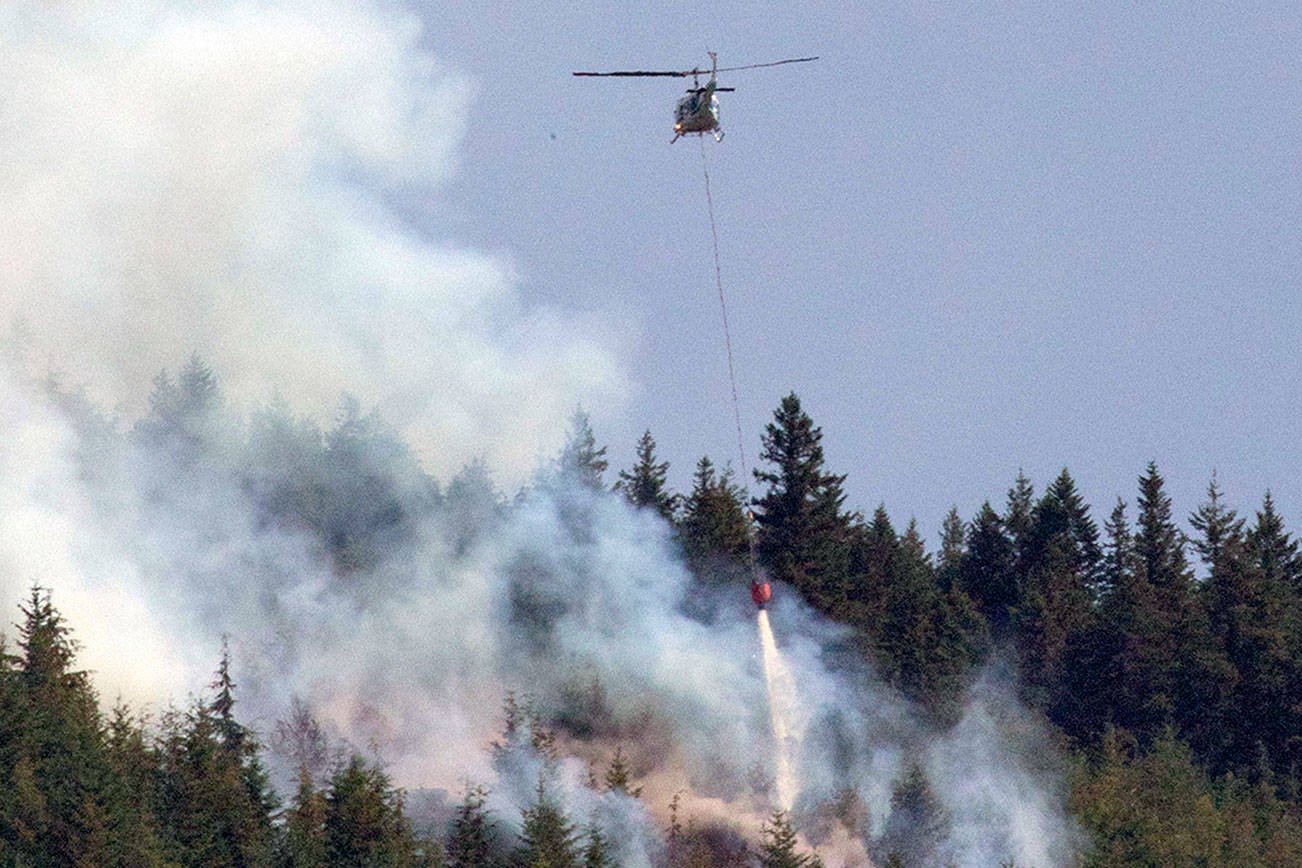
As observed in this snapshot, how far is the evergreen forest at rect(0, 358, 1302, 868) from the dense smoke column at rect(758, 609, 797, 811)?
3235 mm

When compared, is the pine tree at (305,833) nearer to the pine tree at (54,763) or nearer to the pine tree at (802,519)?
the pine tree at (54,763)

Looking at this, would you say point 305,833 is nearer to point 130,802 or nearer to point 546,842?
point 130,802

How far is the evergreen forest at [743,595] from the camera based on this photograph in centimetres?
7294

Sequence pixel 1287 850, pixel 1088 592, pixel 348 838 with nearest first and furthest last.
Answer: pixel 348 838 < pixel 1287 850 < pixel 1088 592

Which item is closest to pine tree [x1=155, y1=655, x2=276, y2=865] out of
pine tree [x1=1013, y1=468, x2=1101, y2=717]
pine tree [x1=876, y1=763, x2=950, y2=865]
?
pine tree [x1=876, y1=763, x2=950, y2=865]

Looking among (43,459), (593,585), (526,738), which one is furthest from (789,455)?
(43,459)

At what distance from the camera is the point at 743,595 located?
9744 centimetres

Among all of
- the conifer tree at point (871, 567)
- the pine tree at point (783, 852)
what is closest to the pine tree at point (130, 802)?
the pine tree at point (783, 852)

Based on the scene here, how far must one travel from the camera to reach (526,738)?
87.8m

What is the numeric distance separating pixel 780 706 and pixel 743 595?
6.56 metres

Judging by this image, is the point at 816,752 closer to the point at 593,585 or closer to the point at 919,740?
the point at 919,740

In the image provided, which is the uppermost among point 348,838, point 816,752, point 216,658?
point 216,658

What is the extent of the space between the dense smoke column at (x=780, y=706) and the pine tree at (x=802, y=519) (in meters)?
7.36

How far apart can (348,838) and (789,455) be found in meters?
41.7
